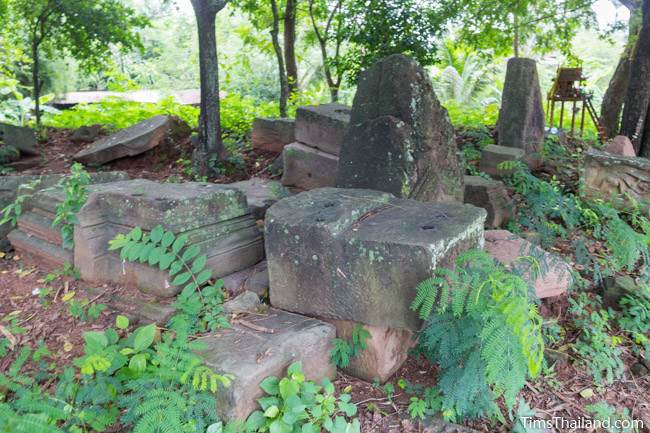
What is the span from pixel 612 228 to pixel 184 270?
2799 millimetres

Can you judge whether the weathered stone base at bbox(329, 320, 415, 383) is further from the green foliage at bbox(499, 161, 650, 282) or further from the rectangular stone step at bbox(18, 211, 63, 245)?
the rectangular stone step at bbox(18, 211, 63, 245)

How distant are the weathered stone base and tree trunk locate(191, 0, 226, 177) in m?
3.77

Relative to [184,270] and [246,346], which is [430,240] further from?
[184,270]

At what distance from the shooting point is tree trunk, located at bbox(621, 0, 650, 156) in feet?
18.7

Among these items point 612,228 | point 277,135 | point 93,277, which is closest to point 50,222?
point 93,277

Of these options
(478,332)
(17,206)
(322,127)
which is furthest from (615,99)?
(17,206)

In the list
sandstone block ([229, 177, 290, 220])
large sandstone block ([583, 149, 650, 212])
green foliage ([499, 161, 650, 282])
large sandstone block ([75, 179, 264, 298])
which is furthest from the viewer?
large sandstone block ([583, 149, 650, 212])

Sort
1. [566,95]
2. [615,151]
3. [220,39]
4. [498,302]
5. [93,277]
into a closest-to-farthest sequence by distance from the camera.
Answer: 1. [498,302]
2. [93,277]
3. [615,151]
4. [566,95]
5. [220,39]

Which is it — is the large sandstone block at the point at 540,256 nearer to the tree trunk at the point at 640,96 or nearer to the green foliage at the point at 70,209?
the green foliage at the point at 70,209

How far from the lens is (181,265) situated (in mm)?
2604

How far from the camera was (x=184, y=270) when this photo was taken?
274cm

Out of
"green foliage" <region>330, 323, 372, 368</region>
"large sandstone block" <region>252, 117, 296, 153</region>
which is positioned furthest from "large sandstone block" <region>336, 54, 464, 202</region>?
"large sandstone block" <region>252, 117, 296, 153</region>

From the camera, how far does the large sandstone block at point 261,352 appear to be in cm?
194

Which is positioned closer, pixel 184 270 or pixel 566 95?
pixel 184 270
